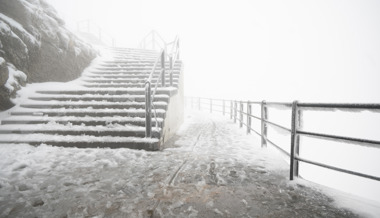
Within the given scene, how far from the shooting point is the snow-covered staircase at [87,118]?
425 cm

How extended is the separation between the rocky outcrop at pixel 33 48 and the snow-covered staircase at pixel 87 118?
858 mm

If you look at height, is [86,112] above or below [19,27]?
below

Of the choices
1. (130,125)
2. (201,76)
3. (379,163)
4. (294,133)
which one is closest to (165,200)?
(294,133)

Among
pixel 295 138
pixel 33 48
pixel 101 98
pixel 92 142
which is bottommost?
pixel 92 142

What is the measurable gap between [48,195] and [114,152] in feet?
5.36

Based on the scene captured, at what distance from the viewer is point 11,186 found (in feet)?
8.24

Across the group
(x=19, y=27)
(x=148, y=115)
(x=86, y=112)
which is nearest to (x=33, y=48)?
(x=19, y=27)

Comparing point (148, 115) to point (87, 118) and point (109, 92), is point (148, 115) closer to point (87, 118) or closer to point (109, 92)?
point (87, 118)

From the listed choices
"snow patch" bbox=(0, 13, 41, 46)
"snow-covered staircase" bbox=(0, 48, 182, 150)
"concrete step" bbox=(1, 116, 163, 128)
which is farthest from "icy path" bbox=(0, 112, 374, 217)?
"snow patch" bbox=(0, 13, 41, 46)

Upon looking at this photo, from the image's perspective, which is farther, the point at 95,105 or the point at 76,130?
→ the point at 95,105

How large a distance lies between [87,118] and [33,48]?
361 centimetres

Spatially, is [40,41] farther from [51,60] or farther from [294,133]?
[294,133]

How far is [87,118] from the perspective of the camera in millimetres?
4926

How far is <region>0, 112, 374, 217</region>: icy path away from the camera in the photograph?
203 centimetres
